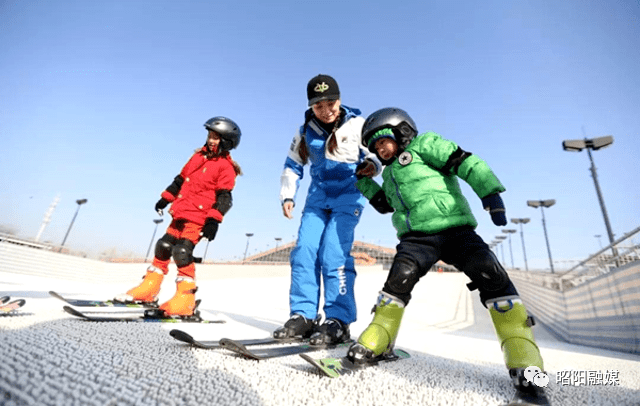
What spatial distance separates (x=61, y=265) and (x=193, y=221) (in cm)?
1100

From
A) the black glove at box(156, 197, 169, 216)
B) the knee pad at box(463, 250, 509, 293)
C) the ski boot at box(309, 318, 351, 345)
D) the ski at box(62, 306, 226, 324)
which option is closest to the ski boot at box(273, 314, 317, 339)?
the ski boot at box(309, 318, 351, 345)

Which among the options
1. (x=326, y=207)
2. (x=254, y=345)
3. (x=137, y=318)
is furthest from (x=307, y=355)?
(x=137, y=318)

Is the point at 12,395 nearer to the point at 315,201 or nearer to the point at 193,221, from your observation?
the point at 315,201

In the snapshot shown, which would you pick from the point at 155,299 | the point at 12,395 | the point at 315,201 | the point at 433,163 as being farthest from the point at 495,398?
the point at 155,299

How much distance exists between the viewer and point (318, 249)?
2.54 m

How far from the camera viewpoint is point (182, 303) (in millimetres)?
2764

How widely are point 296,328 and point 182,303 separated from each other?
52.3 inches

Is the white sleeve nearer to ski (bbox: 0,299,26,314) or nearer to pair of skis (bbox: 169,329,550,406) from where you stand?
pair of skis (bbox: 169,329,550,406)

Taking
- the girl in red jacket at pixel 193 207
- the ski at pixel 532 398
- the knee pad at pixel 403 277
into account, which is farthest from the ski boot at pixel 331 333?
the girl in red jacket at pixel 193 207

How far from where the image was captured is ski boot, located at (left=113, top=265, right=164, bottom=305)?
2.99m

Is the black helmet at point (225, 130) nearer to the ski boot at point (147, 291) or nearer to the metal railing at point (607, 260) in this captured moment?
the ski boot at point (147, 291)

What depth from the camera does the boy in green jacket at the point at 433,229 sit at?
1444 millimetres

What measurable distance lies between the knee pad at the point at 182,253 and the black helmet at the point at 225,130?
3.98 feet

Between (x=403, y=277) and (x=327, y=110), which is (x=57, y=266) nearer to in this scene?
(x=327, y=110)
